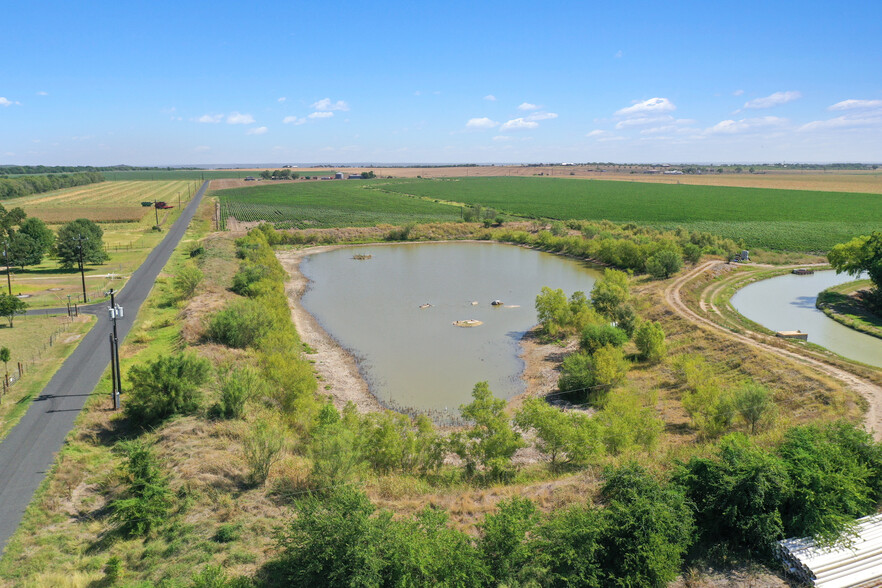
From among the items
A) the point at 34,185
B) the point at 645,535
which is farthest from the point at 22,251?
the point at 34,185

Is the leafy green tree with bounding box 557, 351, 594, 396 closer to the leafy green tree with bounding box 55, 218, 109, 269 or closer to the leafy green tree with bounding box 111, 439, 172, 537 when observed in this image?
the leafy green tree with bounding box 111, 439, 172, 537

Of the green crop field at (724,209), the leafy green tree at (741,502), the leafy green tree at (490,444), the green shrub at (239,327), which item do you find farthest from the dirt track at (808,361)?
the green crop field at (724,209)

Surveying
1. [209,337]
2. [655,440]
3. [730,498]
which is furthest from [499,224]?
[730,498]

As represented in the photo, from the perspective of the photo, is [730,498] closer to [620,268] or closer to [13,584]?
[13,584]

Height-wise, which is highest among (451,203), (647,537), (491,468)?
(451,203)

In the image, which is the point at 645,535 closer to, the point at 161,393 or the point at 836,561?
the point at 836,561

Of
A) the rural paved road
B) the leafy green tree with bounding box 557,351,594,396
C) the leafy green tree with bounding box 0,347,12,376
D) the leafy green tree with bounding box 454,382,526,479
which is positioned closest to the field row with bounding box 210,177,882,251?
the leafy green tree with bounding box 557,351,594,396
